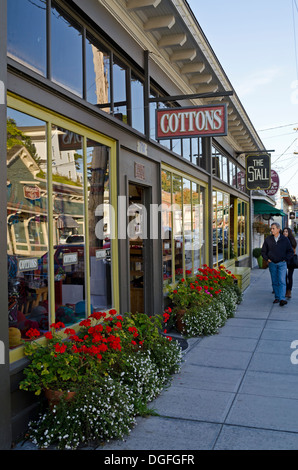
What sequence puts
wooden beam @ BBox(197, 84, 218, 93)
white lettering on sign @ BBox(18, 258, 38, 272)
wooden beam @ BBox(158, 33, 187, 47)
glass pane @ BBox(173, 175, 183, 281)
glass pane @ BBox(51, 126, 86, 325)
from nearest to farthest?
white lettering on sign @ BBox(18, 258, 38, 272) < glass pane @ BBox(51, 126, 86, 325) < wooden beam @ BBox(158, 33, 187, 47) < glass pane @ BBox(173, 175, 183, 281) < wooden beam @ BBox(197, 84, 218, 93)

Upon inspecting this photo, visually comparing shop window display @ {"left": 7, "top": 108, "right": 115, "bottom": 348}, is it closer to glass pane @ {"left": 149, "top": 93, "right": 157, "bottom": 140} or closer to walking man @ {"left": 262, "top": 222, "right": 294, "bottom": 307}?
glass pane @ {"left": 149, "top": 93, "right": 157, "bottom": 140}

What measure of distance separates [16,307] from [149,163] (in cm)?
363

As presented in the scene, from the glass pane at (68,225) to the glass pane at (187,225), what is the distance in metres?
4.14

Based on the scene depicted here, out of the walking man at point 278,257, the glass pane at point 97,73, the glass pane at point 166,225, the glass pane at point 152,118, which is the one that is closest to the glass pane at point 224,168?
the walking man at point 278,257

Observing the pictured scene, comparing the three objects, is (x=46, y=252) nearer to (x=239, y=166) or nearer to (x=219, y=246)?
(x=219, y=246)

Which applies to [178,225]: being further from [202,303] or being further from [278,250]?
[278,250]

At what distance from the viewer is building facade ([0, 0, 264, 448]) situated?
3852 mm

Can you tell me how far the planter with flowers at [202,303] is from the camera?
691 centimetres

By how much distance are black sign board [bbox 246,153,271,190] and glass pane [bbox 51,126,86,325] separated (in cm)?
1108

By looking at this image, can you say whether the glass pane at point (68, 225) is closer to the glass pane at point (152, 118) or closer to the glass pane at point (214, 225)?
the glass pane at point (152, 118)

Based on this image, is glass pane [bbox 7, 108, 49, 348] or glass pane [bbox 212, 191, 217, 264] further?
glass pane [bbox 212, 191, 217, 264]

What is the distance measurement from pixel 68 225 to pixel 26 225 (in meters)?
0.68

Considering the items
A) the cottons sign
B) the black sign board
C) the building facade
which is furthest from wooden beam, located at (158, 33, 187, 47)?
the black sign board

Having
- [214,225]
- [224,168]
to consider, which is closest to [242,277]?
[214,225]
